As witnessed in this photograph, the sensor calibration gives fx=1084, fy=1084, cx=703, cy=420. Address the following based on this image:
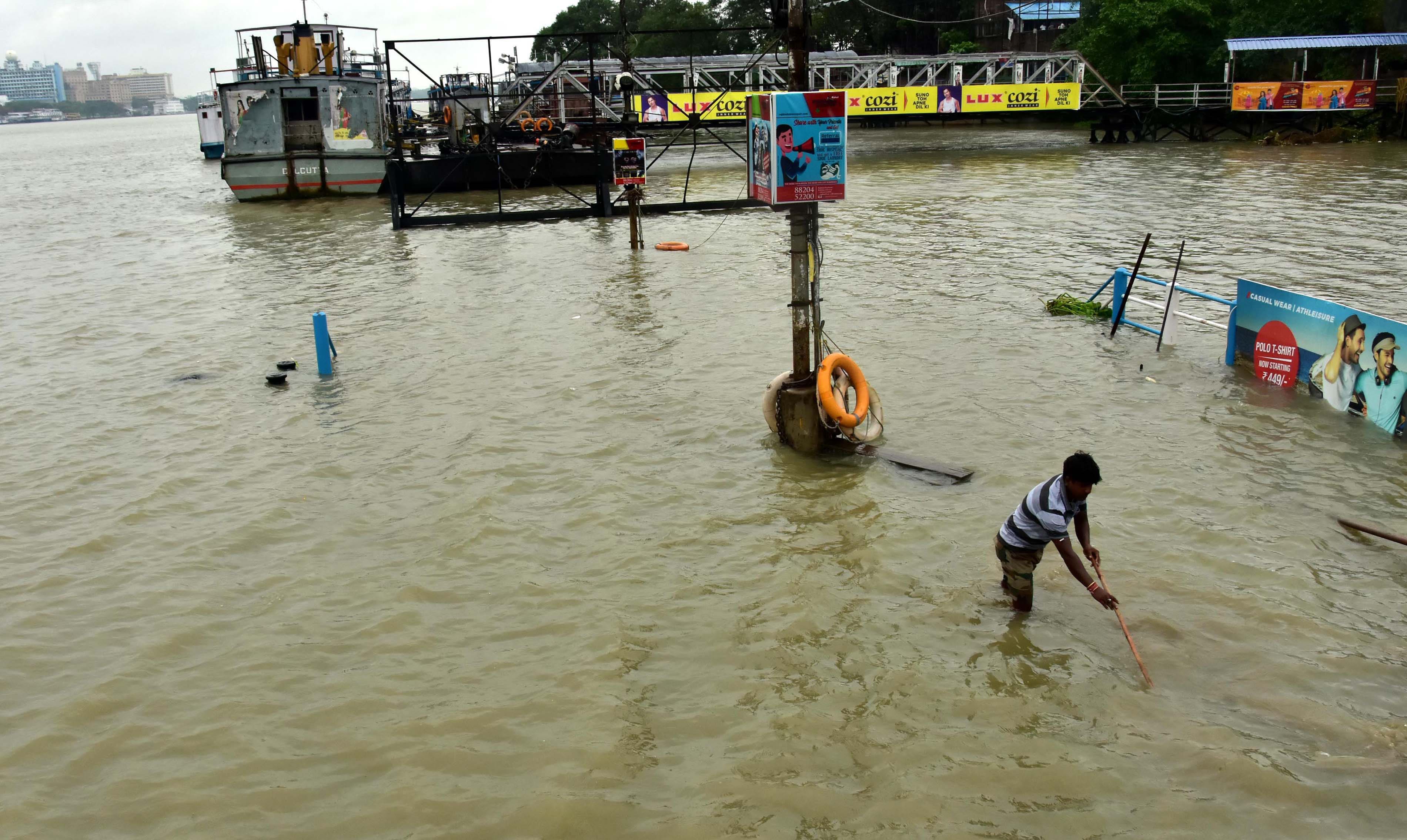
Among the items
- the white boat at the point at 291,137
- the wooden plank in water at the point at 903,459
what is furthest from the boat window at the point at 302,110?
the wooden plank in water at the point at 903,459

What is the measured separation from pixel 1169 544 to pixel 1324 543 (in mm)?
1145

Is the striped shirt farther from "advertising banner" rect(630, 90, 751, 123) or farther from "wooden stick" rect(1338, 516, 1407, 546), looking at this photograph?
"advertising banner" rect(630, 90, 751, 123)

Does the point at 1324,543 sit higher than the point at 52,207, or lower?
lower

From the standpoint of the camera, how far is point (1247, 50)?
152ft

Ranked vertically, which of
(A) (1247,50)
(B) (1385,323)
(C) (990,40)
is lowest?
(B) (1385,323)

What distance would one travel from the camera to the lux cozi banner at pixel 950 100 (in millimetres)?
47156

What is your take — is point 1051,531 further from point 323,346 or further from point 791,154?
point 323,346

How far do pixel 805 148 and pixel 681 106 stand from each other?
39.3 meters

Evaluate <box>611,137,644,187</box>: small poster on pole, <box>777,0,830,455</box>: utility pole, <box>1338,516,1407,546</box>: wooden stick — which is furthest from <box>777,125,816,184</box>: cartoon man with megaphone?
<box>611,137,644,187</box>: small poster on pole

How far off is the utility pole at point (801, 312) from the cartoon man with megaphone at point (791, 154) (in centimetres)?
32

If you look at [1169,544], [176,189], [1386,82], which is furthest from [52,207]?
[1386,82]

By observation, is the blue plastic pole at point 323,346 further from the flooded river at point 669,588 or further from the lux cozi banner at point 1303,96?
the lux cozi banner at point 1303,96

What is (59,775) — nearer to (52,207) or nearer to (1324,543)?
(1324,543)

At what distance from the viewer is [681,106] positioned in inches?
1857
